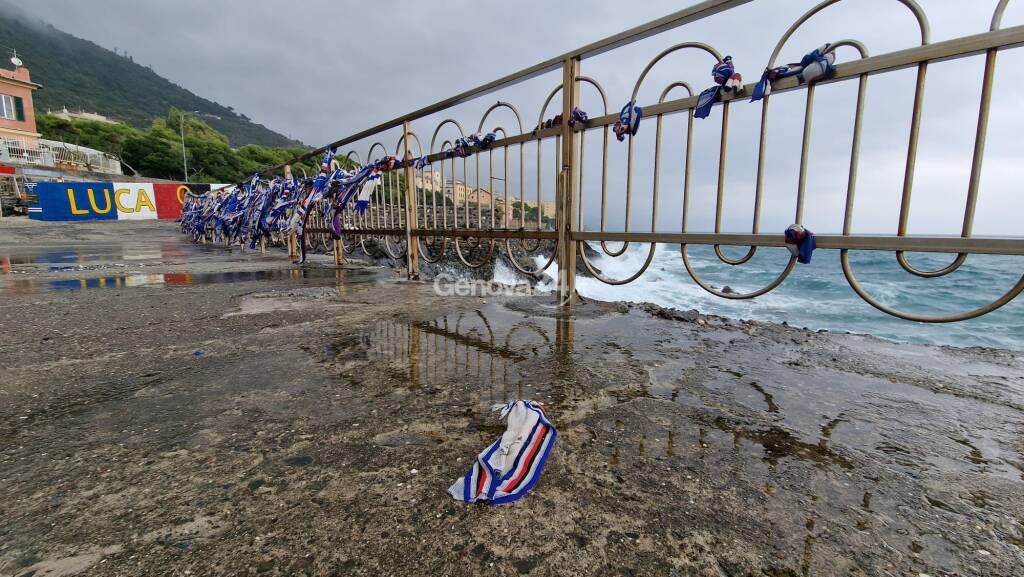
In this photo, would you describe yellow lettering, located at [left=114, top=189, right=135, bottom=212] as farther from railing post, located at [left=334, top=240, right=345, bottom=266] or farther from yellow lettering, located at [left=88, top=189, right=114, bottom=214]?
railing post, located at [left=334, top=240, right=345, bottom=266]

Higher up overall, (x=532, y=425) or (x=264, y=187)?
(x=264, y=187)

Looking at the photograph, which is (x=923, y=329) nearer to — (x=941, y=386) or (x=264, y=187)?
(x=941, y=386)

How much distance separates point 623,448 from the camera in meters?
1.24

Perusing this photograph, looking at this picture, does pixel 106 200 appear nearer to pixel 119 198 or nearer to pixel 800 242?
pixel 119 198

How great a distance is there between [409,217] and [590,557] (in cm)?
432

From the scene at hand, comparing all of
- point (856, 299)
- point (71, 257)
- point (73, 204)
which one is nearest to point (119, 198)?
point (73, 204)

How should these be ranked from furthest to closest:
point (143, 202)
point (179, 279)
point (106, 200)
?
point (143, 202) < point (106, 200) < point (179, 279)

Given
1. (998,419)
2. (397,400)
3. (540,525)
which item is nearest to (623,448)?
(540,525)

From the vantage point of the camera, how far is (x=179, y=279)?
4.63m

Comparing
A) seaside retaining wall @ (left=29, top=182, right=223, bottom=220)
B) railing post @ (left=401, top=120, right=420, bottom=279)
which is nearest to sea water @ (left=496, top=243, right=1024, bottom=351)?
railing post @ (left=401, top=120, right=420, bottom=279)

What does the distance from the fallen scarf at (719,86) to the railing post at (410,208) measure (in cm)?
316

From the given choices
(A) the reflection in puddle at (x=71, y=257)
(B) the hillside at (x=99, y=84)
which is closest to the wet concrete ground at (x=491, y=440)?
(A) the reflection in puddle at (x=71, y=257)

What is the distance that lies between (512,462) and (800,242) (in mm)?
1704

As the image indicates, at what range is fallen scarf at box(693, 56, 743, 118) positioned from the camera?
2.20 meters
